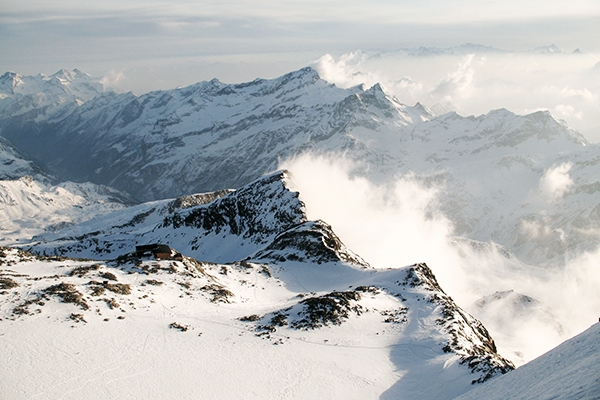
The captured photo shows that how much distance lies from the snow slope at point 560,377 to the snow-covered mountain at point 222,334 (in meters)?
12.2

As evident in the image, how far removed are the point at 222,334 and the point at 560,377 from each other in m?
33.4

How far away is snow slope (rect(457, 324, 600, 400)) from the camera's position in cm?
1834

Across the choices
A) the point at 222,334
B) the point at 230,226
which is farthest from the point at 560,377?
the point at 230,226

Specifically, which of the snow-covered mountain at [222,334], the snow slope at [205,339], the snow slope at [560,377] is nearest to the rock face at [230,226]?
the snow-covered mountain at [222,334]

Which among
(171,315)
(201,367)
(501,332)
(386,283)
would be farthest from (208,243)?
(501,332)

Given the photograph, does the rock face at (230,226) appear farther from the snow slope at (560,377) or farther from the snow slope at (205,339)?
the snow slope at (560,377)

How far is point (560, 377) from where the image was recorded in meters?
21.3

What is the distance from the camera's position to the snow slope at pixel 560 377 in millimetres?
18344

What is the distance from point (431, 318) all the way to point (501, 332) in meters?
147

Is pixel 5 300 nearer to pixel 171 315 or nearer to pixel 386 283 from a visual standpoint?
pixel 171 315

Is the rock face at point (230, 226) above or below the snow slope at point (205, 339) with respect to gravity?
above

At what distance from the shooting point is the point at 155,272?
58.8 metres

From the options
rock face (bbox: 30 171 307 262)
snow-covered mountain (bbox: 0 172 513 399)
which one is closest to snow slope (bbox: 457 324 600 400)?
snow-covered mountain (bbox: 0 172 513 399)

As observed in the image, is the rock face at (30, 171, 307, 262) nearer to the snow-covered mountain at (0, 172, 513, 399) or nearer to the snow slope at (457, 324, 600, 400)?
the snow-covered mountain at (0, 172, 513, 399)
